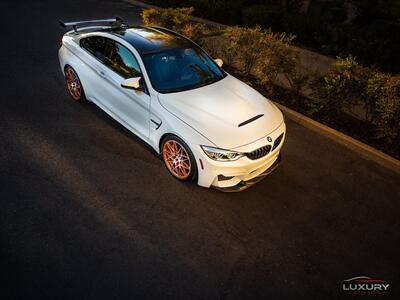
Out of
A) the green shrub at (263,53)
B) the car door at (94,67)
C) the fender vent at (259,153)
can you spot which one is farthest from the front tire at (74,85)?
the fender vent at (259,153)

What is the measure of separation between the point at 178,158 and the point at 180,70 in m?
1.43

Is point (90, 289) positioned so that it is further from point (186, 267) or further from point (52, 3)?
point (52, 3)

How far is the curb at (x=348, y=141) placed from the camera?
18.3ft

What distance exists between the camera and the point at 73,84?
21.2ft

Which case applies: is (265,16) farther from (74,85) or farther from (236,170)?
(236,170)

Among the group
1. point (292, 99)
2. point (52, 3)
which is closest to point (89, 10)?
point (52, 3)

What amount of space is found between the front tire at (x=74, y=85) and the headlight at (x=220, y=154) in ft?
11.2

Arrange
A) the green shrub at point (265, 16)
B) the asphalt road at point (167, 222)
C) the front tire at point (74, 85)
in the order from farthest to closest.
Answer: the green shrub at point (265, 16), the front tire at point (74, 85), the asphalt road at point (167, 222)

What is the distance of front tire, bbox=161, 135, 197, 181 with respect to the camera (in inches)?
174

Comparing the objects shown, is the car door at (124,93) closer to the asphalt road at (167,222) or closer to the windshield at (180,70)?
the windshield at (180,70)

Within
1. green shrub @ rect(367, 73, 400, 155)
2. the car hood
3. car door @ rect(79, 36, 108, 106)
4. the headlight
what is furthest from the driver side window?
green shrub @ rect(367, 73, 400, 155)

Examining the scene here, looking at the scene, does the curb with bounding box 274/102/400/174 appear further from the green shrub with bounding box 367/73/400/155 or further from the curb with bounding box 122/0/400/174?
the green shrub with bounding box 367/73/400/155

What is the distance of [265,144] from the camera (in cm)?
436

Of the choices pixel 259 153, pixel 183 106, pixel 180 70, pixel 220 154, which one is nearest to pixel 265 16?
pixel 180 70
